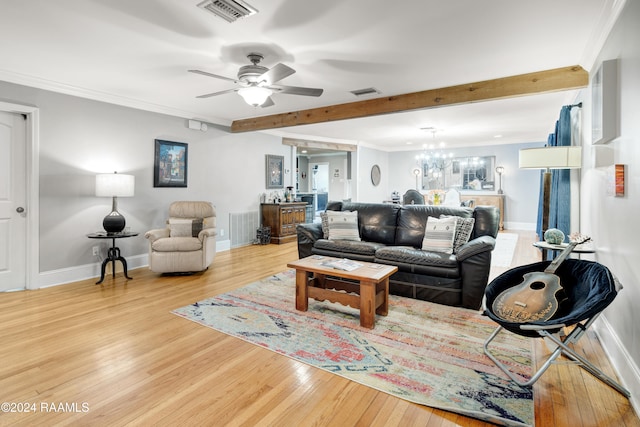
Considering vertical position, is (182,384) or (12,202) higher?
(12,202)

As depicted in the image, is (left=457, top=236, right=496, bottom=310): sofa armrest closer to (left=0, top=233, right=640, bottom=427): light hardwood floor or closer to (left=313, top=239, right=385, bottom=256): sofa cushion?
(left=0, top=233, right=640, bottom=427): light hardwood floor

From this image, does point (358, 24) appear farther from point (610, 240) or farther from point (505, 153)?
point (505, 153)

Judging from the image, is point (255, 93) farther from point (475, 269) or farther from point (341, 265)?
point (475, 269)

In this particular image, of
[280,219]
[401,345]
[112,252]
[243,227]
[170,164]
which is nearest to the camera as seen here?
[401,345]

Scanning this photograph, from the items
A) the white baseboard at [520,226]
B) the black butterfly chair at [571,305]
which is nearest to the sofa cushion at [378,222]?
the black butterfly chair at [571,305]

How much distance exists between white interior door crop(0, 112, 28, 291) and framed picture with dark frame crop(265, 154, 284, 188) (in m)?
4.09

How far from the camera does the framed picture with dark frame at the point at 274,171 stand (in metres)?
7.24

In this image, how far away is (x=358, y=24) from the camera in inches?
101

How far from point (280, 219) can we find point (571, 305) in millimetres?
5410

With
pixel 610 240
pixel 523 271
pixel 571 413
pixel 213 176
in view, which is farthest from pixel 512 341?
pixel 213 176

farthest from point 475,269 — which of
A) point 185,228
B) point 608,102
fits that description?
point 185,228

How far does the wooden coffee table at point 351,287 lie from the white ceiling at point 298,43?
2.01m

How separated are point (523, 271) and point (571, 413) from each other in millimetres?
951

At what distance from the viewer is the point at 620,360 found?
82.9 inches
